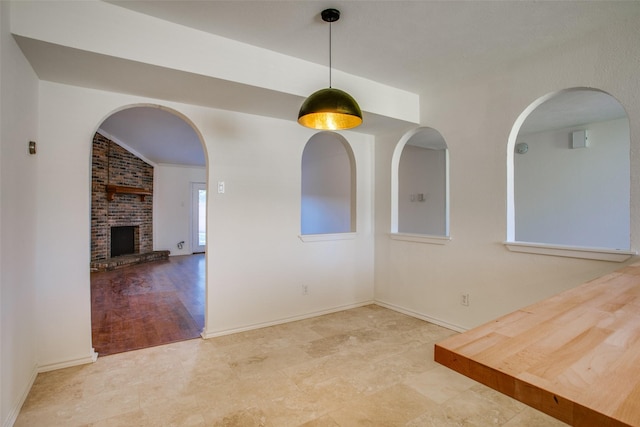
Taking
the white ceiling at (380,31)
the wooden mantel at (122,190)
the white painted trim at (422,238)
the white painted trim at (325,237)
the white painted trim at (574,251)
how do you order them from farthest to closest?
the wooden mantel at (122,190) → the white painted trim at (325,237) → the white painted trim at (422,238) → the white painted trim at (574,251) → the white ceiling at (380,31)

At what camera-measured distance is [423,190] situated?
19.7ft

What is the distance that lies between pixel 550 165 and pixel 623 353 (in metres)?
4.79

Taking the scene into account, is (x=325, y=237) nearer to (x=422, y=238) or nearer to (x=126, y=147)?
(x=422, y=238)

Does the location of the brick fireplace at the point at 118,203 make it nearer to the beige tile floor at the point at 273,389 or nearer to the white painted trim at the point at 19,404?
the white painted trim at the point at 19,404

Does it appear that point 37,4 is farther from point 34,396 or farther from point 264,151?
point 34,396

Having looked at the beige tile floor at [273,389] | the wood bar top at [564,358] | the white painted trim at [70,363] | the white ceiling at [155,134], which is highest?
the white ceiling at [155,134]

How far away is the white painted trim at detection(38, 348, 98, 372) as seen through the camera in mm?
2479

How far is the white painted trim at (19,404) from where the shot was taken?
Answer: 1.82m

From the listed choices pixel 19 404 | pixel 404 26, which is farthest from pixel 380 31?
pixel 19 404

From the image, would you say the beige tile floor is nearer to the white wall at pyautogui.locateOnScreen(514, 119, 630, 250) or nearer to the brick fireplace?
the white wall at pyautogui.locateOnScreen(514, 119, 630, 250)

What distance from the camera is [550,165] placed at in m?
4.59

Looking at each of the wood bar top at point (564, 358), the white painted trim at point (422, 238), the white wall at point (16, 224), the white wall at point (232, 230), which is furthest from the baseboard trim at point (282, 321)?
the wood bar top at point (564, 358)

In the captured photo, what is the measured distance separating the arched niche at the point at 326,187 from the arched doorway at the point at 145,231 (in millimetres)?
2355

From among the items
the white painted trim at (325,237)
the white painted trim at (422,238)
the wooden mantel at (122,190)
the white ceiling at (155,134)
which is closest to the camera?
the white painted trim at (422,238)
